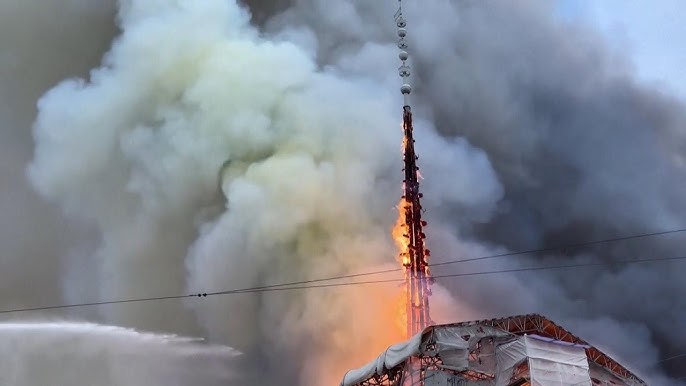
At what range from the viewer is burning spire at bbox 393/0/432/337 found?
6569 centimetres

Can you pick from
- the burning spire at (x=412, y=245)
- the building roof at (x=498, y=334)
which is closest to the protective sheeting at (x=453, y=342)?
the building roof at (x=498, y=334)

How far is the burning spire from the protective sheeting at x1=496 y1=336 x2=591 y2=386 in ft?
69.1

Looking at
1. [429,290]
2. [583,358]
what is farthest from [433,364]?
[429,290]

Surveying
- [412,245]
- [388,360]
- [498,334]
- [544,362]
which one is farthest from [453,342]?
[412,245]

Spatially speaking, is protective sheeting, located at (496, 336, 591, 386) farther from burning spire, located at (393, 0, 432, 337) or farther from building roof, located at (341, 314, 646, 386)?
burning spire, located at (393, 0, 432, 337)

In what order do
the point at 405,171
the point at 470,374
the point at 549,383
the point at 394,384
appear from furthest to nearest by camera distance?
the point at 405,171
the point at 394,384
the point at 470,374
the point at 549,383

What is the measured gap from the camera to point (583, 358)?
149ft

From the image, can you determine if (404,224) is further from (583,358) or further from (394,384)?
(583,358)

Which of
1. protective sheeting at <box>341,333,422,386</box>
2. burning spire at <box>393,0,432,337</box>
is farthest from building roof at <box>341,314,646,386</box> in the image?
burning spire at <box>393,0,432,337</box>

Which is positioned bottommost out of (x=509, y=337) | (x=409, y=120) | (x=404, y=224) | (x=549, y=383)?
(x=549, y=383)

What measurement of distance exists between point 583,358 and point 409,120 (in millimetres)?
36112

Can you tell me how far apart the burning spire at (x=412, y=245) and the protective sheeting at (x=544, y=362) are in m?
21.1

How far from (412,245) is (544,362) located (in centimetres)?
2642

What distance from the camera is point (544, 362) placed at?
143 ft
